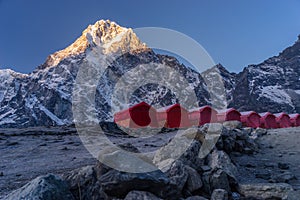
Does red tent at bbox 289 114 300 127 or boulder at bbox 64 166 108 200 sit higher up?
red tent at bbox 289 114 300 127

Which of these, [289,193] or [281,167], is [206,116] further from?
[289,193]

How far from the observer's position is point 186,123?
3434 cm

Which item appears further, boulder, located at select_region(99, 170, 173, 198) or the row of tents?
the row of tents

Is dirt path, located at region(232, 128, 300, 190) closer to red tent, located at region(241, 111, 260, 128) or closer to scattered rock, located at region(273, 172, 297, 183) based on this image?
scattered rock, located at region(273, 172, 297, 183)

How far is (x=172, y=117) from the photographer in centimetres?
3350

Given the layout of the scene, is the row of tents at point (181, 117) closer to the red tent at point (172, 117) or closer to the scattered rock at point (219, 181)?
the red tent at point (172, 117)

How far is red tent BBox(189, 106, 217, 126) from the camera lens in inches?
1393

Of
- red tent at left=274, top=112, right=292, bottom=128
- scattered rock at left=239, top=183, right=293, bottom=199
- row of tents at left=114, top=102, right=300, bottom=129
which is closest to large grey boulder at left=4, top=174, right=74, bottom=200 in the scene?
scattered rock at left=239, top=183, right=293, bottom=199

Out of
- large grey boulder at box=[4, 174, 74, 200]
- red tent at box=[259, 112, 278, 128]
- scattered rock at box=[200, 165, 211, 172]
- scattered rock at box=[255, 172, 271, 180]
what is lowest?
scattered rock at box=[255, 172, 271, 180]

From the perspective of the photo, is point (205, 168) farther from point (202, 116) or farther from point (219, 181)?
point (202, 116)

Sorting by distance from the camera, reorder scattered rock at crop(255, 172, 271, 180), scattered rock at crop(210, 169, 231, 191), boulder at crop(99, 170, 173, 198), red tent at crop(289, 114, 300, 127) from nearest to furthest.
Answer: boulder at crop(99, 170, 173, 198) < scattered rock at crop(210, 169, 231, 191) < scattered rock at crop(255, 172, 271, 180) < red tent at crop(289, 114, 300, 127)

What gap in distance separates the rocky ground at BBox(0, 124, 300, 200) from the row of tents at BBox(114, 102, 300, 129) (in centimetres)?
1719

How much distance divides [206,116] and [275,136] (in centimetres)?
1865

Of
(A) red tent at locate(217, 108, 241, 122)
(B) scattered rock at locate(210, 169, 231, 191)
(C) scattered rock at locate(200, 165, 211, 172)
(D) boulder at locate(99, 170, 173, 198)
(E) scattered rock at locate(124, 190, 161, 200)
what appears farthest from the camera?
(A) red tent at locate(217, 108, 241, 122)
